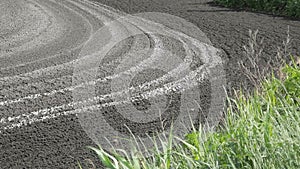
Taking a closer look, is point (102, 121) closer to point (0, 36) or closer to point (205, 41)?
point (205, 41)

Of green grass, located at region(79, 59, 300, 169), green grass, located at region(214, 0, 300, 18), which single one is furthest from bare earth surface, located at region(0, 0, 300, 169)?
green grass, located at region(79, 59, 300, 169)

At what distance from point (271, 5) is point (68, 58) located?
5.60 meters

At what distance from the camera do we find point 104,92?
7262 mm

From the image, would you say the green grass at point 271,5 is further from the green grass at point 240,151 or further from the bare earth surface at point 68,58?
the green grass at point 240,151

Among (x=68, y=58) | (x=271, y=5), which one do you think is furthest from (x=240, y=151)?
(x=271, y=5)

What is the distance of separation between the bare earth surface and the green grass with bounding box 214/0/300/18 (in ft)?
1.51

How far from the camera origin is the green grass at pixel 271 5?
39.1 feet

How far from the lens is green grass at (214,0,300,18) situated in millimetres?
11910

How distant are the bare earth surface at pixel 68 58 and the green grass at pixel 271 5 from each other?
0.46 meters

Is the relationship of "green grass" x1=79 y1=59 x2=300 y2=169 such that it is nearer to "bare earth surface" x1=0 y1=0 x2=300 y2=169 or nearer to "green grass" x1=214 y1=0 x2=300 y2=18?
"bare earth surface" x1=0 y1=0 x2=300 y2=169

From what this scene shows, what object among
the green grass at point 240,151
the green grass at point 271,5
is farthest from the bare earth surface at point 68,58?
the green grass at point 240,151

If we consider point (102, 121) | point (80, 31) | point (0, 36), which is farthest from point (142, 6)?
point (102, 121)

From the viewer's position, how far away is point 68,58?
29.8 ft

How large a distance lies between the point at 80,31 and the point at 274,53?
417cm
